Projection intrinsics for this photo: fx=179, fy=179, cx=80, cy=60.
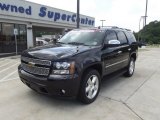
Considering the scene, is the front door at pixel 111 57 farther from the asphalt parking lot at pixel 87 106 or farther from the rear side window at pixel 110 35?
the asphalt parking lot at pixel 87 106

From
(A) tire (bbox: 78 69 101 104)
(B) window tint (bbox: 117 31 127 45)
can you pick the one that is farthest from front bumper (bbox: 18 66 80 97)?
(B) window tint (bbox: 117 31 127 45)

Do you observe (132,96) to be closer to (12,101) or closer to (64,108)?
(64,108)

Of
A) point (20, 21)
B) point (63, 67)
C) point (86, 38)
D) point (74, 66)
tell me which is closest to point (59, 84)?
point (63, 67)

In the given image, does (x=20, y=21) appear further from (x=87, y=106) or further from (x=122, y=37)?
(x=87, y=106)

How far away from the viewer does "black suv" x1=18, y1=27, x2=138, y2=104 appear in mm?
3598

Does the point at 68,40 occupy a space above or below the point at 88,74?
above

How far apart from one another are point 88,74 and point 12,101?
1956 millimetres

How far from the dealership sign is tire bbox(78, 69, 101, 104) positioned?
12612mm

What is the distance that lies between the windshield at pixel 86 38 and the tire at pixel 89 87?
0.89 m

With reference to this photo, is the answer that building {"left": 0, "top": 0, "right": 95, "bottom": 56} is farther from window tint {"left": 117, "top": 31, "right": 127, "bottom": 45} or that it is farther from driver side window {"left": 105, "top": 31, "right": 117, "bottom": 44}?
driver side window {"left": 105, "top": 31, "right": 117, "bottom": 44}

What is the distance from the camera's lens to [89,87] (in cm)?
423

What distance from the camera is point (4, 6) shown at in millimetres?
14453

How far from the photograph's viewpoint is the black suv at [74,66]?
3.60m

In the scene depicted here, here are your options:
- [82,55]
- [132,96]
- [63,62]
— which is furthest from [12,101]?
[132,96]
